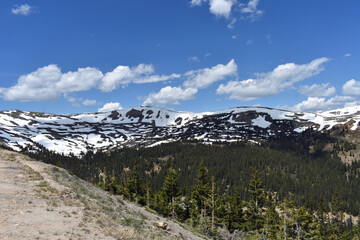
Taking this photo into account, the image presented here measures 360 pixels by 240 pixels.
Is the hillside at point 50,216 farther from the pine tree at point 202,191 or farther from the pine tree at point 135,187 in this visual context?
the pine tree at point 135,187

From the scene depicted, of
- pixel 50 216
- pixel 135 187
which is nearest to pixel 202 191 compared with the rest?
pixel 135 187

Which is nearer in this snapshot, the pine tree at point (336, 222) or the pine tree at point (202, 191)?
the pine tree at point (202, 191)

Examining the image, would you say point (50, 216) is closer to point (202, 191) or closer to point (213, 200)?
point (213, 200)

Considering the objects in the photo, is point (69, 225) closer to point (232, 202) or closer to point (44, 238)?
point (44, 238)

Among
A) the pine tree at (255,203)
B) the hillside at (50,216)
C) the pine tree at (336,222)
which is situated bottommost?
the pine tree at (336,222)

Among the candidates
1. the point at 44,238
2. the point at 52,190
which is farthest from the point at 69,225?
the point at 52,190

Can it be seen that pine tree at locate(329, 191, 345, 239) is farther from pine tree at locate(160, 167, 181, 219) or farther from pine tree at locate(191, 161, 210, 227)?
pine tree at locate(160, 167, 181, 219)

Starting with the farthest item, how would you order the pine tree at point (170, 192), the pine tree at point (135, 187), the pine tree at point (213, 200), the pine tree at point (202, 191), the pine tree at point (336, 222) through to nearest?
the pine tree at point (336, 222) → the pine tree at point (135, 187) → the pine tree at point (170, 192) → the pine tree at point (202, 191) → the pine tree at point (213, 200)

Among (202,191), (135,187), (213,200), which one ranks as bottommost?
(135,187)

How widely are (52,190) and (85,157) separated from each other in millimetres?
142160

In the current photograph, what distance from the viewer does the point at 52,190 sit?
19297 millimetres

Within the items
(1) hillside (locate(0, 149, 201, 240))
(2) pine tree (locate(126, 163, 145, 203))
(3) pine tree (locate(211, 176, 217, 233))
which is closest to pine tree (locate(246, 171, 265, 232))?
(3) pine tree (locate(211, 176, 217, 233))

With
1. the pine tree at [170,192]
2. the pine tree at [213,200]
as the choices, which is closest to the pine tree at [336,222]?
the pine tree at [213,200]

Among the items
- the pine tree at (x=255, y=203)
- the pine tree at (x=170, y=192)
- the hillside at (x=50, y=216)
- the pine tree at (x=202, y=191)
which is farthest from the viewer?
the pine tree at (x=170, y=192)
